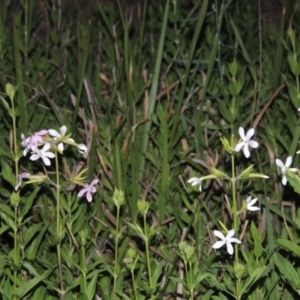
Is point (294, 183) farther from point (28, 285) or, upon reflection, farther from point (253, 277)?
point (28, 285)

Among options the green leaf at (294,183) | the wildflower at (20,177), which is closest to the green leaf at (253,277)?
the green leaf at (294,183)

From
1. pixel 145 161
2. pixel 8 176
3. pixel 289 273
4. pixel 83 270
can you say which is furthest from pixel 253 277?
Result: pixel 145 161

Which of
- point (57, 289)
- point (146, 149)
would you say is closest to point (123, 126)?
point (146, 149)

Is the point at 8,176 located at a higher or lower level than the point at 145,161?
higher

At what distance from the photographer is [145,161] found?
2.77 m

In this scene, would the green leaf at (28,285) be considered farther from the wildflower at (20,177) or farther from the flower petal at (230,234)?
the flower petal at (230,234)

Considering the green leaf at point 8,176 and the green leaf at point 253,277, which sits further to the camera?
the green leaf at point 8,176

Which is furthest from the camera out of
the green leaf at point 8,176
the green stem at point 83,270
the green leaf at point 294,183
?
the green leaf at point 8,176

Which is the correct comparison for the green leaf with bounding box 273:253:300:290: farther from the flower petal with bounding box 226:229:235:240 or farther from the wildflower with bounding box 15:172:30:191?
the wildflower with bounding box 15:172:30:191

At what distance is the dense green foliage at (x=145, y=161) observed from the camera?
80.7 inches

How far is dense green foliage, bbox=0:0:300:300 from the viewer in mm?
2051

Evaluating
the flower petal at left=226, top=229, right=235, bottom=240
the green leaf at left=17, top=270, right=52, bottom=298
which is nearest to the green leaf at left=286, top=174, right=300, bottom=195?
the flower petal at left=226, top=229, right=235, bottom=240

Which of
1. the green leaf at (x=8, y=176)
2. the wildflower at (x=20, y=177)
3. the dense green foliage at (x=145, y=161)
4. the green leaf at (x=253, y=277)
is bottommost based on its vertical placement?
the dense green foliage at (x=145, y=161)

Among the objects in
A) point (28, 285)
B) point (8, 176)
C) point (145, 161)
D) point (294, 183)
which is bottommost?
point (145, 161)
